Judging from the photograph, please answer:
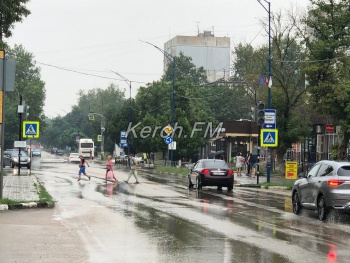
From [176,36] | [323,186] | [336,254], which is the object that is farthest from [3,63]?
[176,36]

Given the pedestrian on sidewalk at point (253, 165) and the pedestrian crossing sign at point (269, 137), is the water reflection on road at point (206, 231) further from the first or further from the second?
the pedestrian on sidewalk at point (253, 165)

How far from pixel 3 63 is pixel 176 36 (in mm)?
124444

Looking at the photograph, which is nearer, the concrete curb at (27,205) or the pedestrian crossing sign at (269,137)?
the concrete curb at (27,205)

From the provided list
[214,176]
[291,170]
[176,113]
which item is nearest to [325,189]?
[214,176]

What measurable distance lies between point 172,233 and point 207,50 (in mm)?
130748

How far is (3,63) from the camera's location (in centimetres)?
1931

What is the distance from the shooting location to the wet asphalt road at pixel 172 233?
1116cm

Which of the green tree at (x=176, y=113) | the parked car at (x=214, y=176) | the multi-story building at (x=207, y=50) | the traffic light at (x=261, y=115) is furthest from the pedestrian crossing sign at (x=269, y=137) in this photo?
the multi-story building at (x=207, y=50)

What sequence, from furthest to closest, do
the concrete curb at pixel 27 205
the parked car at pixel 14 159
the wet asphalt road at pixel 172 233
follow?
the parked car at pixel 14 159
the concrete curb at pixel 27 205
the wet asphalt road at pixel 172 233

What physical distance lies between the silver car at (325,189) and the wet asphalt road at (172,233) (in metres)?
0.42

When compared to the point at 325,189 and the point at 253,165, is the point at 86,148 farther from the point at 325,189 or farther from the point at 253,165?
the point at 325,189

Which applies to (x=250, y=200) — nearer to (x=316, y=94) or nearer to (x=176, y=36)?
(x=316, y=94)

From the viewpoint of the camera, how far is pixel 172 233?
14.2m

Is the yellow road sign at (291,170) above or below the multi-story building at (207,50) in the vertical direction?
below
